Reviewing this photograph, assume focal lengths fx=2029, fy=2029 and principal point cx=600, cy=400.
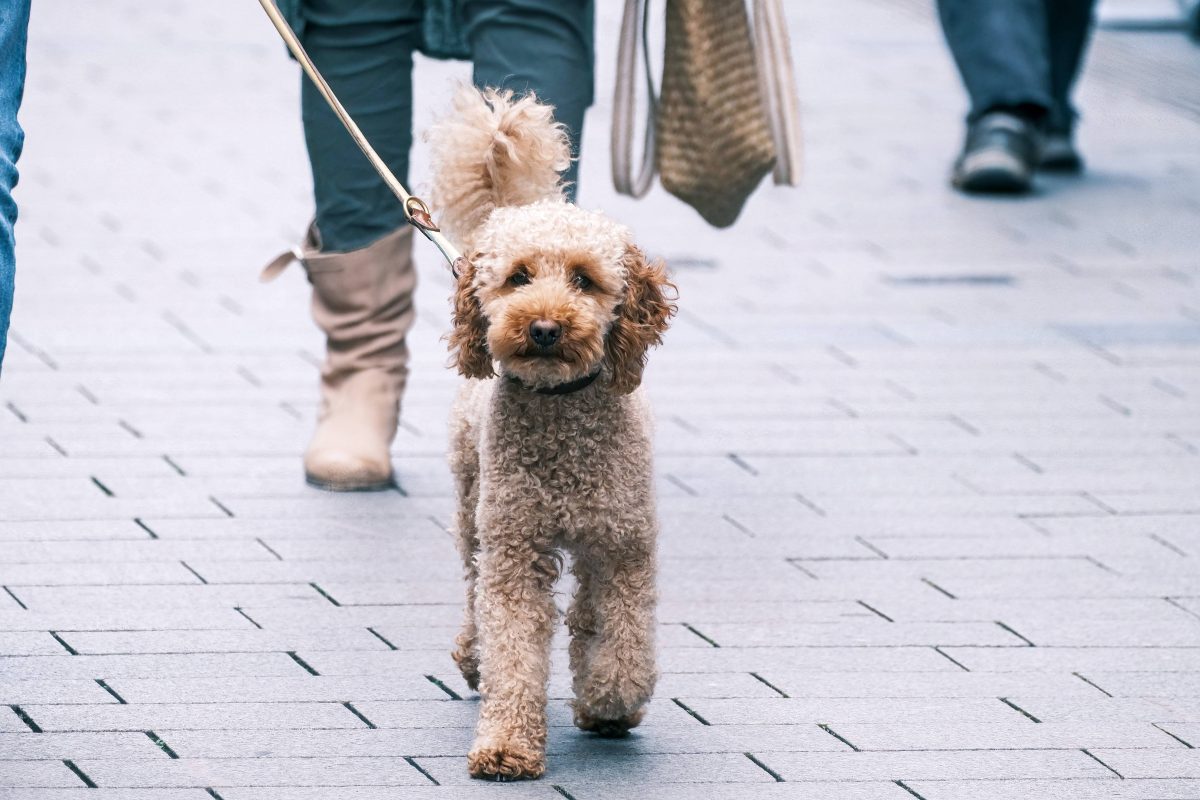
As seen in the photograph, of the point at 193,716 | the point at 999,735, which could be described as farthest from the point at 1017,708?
the point at 193,716

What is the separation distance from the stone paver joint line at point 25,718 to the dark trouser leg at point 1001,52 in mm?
5710

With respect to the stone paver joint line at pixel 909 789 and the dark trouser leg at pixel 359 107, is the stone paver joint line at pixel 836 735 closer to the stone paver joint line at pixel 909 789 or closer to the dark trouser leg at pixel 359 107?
the stone paver joint line at pixel 909 789

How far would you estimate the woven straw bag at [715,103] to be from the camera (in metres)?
4.54

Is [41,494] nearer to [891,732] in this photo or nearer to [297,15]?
[297,15]

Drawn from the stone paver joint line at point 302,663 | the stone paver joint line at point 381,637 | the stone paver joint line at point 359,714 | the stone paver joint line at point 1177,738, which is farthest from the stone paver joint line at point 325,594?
the stone paver joint line at point 1177,738

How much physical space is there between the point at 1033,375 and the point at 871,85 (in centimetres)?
473

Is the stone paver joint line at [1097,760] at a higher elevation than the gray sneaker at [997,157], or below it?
below

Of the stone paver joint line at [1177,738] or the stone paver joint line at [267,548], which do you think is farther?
the stone paver joint line at [267,548]

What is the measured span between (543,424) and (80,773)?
2.97 feet

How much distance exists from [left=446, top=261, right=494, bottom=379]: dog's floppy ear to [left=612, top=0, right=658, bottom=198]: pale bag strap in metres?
1.50

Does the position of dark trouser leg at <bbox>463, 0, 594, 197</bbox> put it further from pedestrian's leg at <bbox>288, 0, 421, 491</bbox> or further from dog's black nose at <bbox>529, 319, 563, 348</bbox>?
dog's black nose at <bbox>529, 319, 563, 348</bbox>

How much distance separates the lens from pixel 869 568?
14.2ft

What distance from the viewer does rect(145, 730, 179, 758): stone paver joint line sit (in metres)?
3.27

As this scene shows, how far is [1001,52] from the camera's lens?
8391mm
